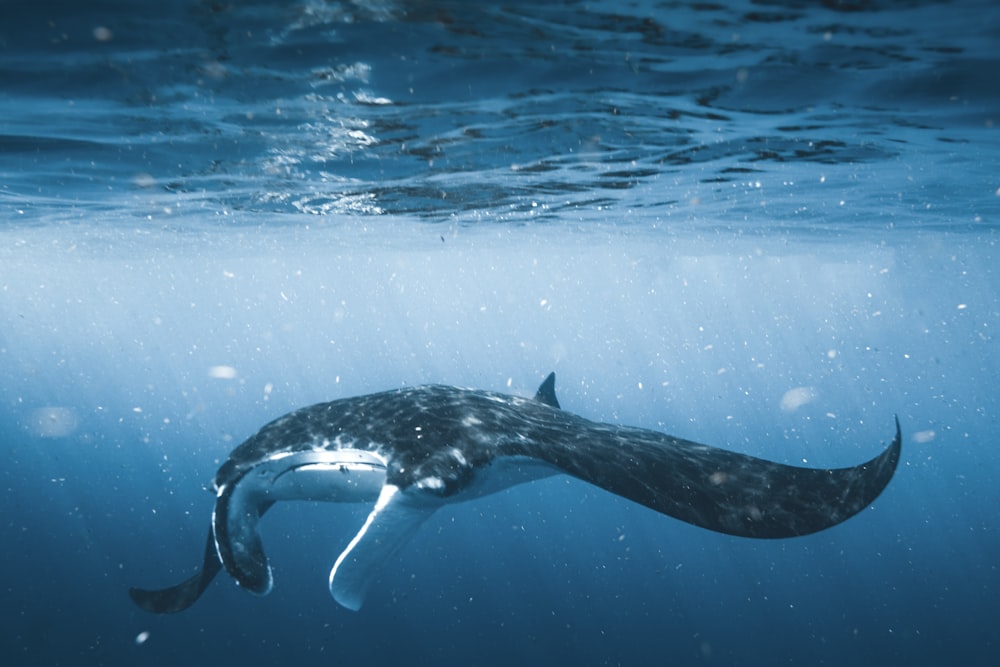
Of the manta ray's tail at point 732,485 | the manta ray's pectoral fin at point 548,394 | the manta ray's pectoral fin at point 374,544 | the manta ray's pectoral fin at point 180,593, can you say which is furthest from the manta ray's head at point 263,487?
the manta ray's pectoral fin at point 548,394

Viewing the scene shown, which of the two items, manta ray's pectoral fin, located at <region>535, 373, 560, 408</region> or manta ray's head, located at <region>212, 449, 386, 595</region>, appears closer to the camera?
manta ray's head, located at <region>212, 449, 386, 595</region>

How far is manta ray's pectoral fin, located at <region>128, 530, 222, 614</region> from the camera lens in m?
6.88

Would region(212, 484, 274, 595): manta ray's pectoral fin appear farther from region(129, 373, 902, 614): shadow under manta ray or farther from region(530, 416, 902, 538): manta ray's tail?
region(530, 416, 902, 538): manta ray's tail

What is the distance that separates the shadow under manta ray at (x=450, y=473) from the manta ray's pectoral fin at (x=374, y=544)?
0.04ft

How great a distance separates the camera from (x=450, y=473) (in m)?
5.61

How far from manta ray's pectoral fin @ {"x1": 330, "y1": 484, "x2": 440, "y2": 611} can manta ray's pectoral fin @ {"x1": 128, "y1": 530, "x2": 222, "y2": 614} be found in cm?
246

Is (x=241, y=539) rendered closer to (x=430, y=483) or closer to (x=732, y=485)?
(x=430, y=483)

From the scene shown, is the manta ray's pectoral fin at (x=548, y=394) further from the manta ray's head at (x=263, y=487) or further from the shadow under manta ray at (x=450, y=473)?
the manta ray's head at (x=263, y=487)

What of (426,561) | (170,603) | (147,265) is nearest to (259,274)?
(147,265)

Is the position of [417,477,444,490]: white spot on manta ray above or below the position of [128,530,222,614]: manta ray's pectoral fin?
above

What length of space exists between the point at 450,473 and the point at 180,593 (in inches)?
156

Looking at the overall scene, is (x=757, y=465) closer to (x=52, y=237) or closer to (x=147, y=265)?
(x=52, y=237)

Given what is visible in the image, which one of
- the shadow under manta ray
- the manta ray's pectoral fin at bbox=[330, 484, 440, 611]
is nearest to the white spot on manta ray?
the shadow under manta ray

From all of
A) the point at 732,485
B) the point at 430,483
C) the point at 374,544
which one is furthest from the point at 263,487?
the point at 732,485
